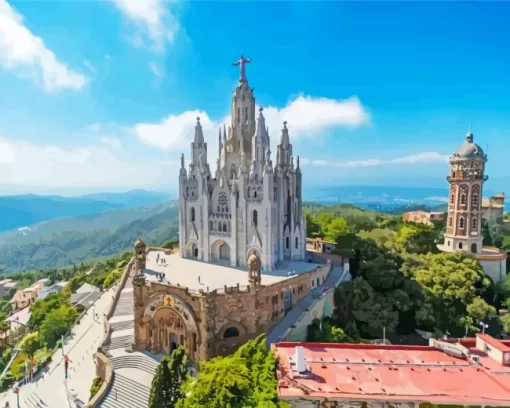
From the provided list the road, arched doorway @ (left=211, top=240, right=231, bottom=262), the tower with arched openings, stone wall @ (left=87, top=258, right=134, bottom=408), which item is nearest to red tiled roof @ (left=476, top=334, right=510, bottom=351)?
stone wall @ (left=87, top=258, right=134, bottom=408)

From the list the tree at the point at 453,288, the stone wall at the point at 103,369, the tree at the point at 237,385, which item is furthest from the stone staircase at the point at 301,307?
the stone wall at the point at 103,369

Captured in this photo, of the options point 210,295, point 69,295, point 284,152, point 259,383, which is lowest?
point 69,295

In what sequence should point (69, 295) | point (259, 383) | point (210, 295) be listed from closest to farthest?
point (259, 383), point (210, 295), point (69, 295)

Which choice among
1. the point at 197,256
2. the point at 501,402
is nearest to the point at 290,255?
the point at 197,256

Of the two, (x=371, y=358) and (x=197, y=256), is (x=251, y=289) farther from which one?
(x=197, y=256)

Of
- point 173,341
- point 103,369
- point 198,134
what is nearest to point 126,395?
point 103,369

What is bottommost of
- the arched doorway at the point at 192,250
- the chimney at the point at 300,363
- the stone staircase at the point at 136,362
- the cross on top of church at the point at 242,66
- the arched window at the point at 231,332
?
the stone staircase at the point at 136,362

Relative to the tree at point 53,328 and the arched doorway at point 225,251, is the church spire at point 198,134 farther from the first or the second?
the tree at point 53,328
